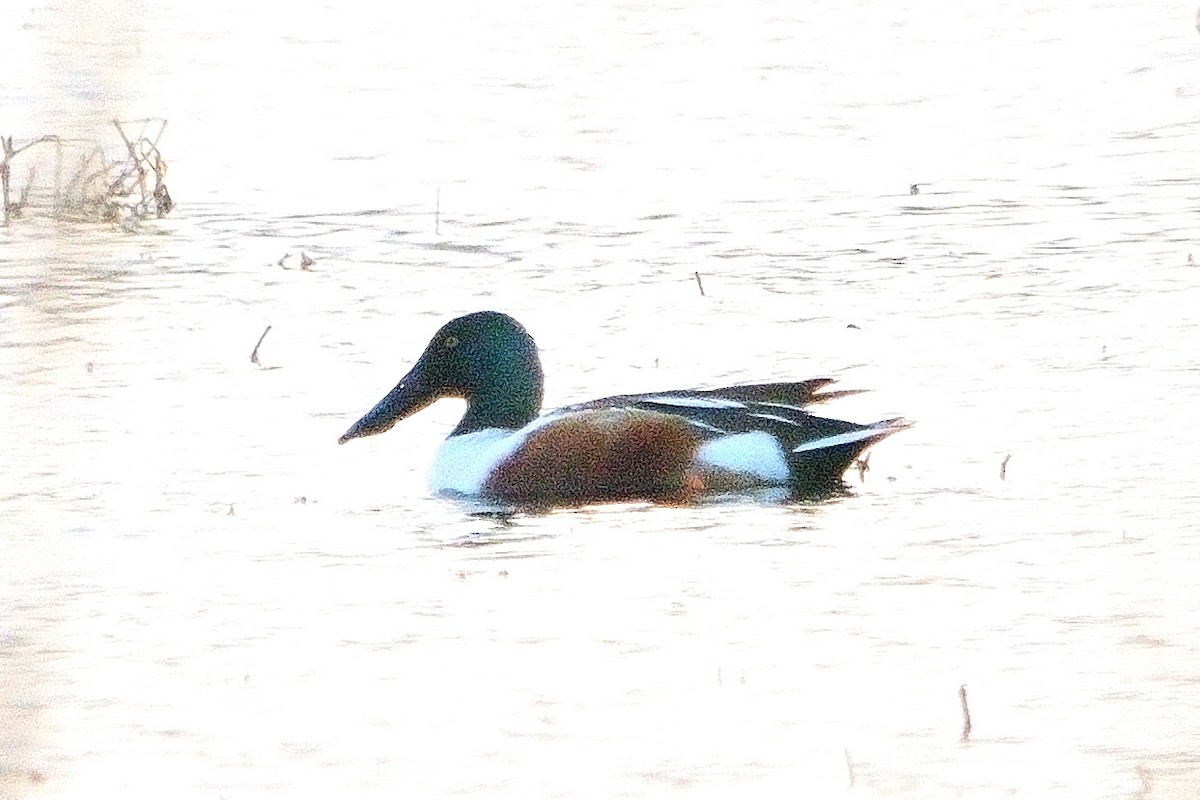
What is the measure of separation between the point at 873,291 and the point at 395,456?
1945 millimetres

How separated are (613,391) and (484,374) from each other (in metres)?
0.41

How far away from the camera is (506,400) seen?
20.7 feet

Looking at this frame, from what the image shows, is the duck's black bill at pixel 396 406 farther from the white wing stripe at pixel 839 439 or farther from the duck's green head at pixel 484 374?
the white wing stripe at pixel 839 439

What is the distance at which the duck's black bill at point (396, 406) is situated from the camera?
19.7 feet

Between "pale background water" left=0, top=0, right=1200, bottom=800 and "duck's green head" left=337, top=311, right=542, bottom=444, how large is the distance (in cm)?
19

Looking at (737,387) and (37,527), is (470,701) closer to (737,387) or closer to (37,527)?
(37,527)

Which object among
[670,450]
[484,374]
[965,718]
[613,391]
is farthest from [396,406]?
[965,718]

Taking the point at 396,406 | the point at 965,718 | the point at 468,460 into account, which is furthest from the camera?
the point at 396,406

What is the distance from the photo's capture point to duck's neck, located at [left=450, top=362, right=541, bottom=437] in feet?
20.6

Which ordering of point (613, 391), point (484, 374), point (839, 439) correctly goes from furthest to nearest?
1. point (613, 391)
2. point (484, 374)
3. point (839, 439)

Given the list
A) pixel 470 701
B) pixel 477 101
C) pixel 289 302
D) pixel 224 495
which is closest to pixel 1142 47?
pixel 477 101

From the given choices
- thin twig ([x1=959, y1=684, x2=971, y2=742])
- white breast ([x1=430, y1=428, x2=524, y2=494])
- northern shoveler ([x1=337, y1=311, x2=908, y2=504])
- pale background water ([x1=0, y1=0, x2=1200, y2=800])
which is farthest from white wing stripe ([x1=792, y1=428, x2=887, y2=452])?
thin twig ([x1=959, y1=684, x2=971, y2=742])

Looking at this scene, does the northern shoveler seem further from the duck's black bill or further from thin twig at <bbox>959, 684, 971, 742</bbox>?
thin twig at <bbox>959, 684, 971, 742</bbox>

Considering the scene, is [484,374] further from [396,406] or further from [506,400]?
[396,406]
